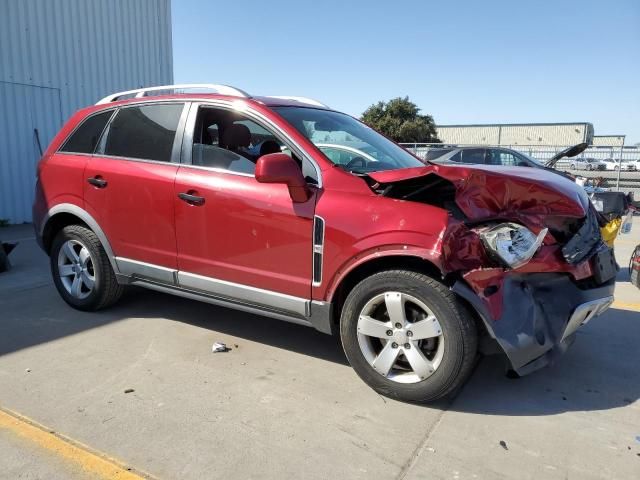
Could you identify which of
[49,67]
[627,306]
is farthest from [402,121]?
[627,306]

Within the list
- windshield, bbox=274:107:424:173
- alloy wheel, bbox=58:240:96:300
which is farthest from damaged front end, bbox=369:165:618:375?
alloy wheel, bbox=58:240:96:300

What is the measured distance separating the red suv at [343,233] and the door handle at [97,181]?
2 cm

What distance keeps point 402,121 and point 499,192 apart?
47578mm

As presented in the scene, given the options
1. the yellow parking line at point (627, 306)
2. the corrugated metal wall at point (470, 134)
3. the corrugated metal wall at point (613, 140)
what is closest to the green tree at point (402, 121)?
the corrugated metal wall at point (470, 134)

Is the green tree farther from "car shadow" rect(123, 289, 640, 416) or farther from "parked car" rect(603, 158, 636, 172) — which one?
"car shadow" rect(123, 289, 640, 416)

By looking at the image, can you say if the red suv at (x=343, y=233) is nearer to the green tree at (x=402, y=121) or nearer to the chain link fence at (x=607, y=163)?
the chain link fence at (x=607, y=163)

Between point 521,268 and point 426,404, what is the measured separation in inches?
38.6

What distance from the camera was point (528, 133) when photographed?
102 ft

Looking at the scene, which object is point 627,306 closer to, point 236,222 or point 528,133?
point 236,222

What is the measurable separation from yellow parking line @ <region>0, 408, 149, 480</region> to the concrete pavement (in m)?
0.05

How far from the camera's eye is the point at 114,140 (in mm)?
4258

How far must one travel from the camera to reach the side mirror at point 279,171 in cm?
302

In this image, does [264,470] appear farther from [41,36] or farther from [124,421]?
[41,36]

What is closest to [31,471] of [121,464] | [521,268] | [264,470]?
[121,464]
